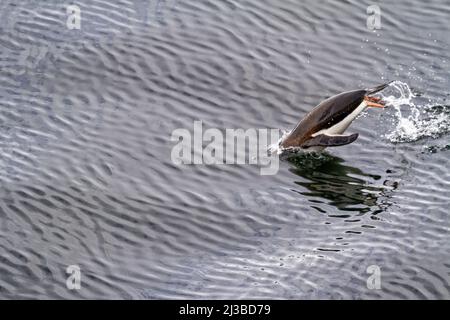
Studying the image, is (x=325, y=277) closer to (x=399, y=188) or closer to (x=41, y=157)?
(x=399, y=188)

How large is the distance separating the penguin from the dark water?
338mm

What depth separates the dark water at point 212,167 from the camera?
58.4 feet

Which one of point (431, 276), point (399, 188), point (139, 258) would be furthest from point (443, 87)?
point (139, 258)

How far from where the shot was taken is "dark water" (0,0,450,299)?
17812 mm

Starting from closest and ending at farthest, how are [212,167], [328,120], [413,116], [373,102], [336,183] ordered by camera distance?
1. [336,183]
2. [212,167]
3. [328,120]
4. [373,102]
5. [413,116]

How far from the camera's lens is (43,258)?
723 inches

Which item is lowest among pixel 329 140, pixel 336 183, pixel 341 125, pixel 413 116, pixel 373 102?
pixel 336 183

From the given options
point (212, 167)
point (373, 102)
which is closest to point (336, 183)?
point (373, 102)

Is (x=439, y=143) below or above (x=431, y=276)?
above

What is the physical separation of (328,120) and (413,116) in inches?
75.7

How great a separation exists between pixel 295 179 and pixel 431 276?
3.82 metres

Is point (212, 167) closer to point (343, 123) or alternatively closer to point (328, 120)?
point (328, 120)

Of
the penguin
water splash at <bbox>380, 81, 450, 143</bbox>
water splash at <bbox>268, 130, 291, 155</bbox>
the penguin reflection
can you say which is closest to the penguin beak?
the penguin

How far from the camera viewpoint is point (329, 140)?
20.7m
